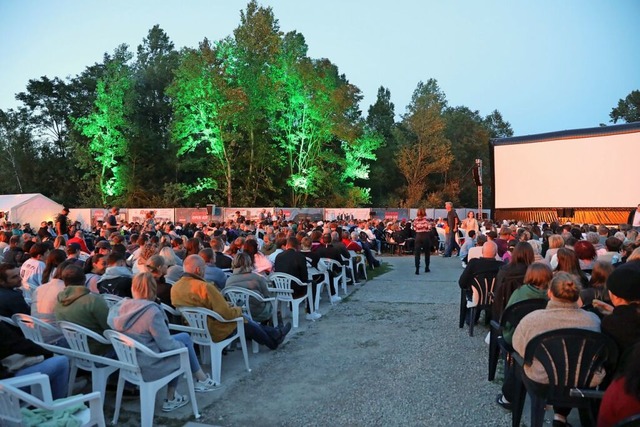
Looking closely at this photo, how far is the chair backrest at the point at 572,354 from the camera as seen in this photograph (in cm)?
245

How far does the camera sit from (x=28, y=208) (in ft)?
64.0

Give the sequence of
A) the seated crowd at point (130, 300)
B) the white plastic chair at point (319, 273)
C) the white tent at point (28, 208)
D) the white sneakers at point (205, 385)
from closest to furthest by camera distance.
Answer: the seated crowd at point (130, 300)
the white sneakers at point (205, 385)
the white plastic chair at point (319, 273)
the white tent at point (28, 208)

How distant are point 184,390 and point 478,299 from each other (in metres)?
3.19

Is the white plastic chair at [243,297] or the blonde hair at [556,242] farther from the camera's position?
the blonde hair at [556,242]

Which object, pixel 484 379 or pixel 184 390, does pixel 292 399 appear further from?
pixel 484 379

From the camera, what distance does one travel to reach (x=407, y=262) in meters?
12.5

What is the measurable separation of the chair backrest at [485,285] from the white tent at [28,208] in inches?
746

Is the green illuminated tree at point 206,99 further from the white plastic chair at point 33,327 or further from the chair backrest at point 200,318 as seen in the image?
the white plastic chair at point 33,327

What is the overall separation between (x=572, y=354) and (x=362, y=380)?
6.12 ft

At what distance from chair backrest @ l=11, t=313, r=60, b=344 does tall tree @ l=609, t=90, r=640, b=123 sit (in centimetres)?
5332

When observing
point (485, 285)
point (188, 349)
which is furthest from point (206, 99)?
point (188, 349)

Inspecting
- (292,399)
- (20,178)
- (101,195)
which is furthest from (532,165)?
(20,178)

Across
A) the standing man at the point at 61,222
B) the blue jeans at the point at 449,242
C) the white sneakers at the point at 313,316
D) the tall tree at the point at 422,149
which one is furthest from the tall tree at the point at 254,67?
the white sneakers at the point at 313,316

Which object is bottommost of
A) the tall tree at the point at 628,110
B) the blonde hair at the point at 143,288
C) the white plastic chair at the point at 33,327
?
the white plastic chair at the point at 33,327
